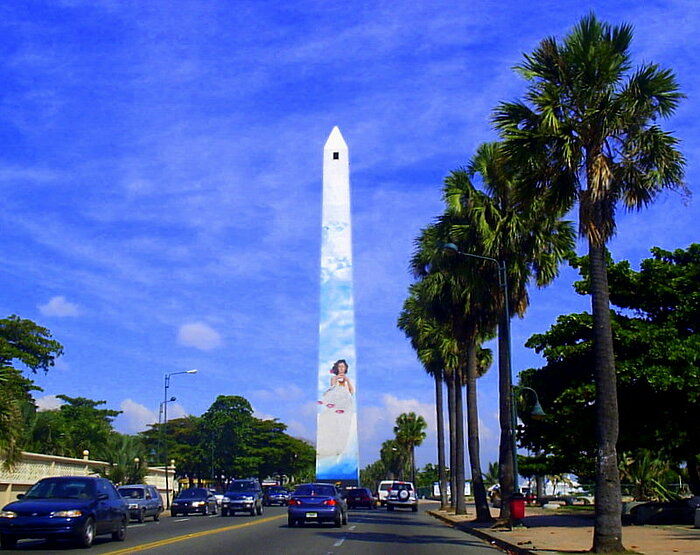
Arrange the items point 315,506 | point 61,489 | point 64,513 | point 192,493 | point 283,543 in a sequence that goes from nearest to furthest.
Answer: point 64,513 → point 61,489 → point 283,543 → point 315,506 → point 192,493

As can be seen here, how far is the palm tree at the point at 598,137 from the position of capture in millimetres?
18984

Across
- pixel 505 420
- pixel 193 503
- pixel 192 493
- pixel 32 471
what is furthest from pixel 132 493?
pixel 505 420

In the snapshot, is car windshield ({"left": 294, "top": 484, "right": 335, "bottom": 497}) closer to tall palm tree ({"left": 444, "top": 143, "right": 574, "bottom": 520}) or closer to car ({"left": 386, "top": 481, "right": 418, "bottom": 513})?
tall palm tree ({"left": 444, "top": 143, "right": 574, "bottom": 520})

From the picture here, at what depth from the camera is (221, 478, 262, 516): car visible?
4171 centimetres

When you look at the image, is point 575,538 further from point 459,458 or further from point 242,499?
point 242,499

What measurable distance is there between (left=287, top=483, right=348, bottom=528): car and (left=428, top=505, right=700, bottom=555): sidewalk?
4626 millimetres

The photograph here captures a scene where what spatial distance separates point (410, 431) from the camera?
10969cm

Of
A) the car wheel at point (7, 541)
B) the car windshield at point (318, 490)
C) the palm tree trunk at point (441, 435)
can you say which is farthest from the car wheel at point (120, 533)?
the palm tree trunk at point (441, 435)

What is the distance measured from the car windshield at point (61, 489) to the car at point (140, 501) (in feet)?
51.7

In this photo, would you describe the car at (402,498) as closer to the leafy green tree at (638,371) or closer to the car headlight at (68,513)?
the leafy green tree at (638,371)

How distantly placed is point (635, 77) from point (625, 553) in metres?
10.4

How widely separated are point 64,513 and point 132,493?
19.3 meters

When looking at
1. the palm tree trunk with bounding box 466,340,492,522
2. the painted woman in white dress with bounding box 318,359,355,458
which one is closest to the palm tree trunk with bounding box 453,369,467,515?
the palm tree trunk with bounding box 466,340,492,522

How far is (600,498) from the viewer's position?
17516 millimetres
